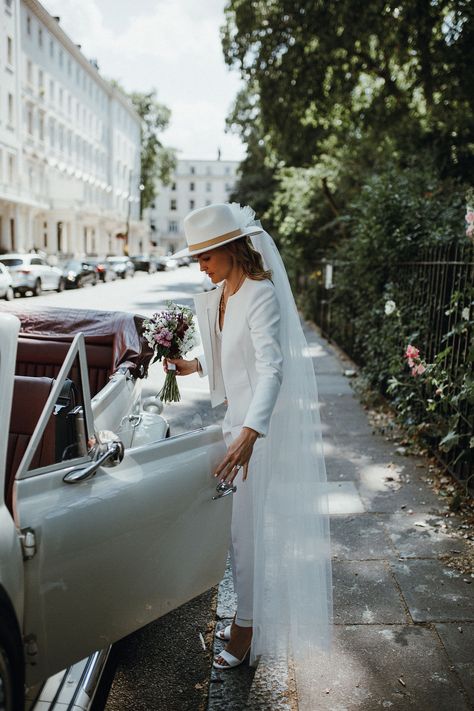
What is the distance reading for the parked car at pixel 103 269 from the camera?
118ft

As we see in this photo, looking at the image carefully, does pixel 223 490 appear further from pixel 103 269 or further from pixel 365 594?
pixel 103 269

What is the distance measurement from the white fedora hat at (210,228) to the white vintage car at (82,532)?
646mm

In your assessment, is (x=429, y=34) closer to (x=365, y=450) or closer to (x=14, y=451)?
(x=365, y=450)

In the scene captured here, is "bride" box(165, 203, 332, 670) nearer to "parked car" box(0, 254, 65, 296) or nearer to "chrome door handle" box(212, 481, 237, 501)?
"chrome door handle" box(212, 481, 237, 501)

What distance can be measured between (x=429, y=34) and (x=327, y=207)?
485cm

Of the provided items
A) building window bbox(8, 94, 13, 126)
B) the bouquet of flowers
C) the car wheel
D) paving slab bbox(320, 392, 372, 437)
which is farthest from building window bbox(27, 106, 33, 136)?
the car wheel

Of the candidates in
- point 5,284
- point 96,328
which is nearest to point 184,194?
point 5,284

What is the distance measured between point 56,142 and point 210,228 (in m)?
55.2

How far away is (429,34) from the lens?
626 inches

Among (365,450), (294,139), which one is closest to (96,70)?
(294,139)

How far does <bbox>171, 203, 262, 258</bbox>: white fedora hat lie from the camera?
2.73 metres

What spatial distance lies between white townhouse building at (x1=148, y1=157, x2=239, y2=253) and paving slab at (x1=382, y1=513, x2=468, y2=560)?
11433cm

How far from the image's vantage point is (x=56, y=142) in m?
53.3

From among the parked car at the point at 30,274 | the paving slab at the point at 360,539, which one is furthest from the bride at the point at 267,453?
the parked car at the point at 30,274
